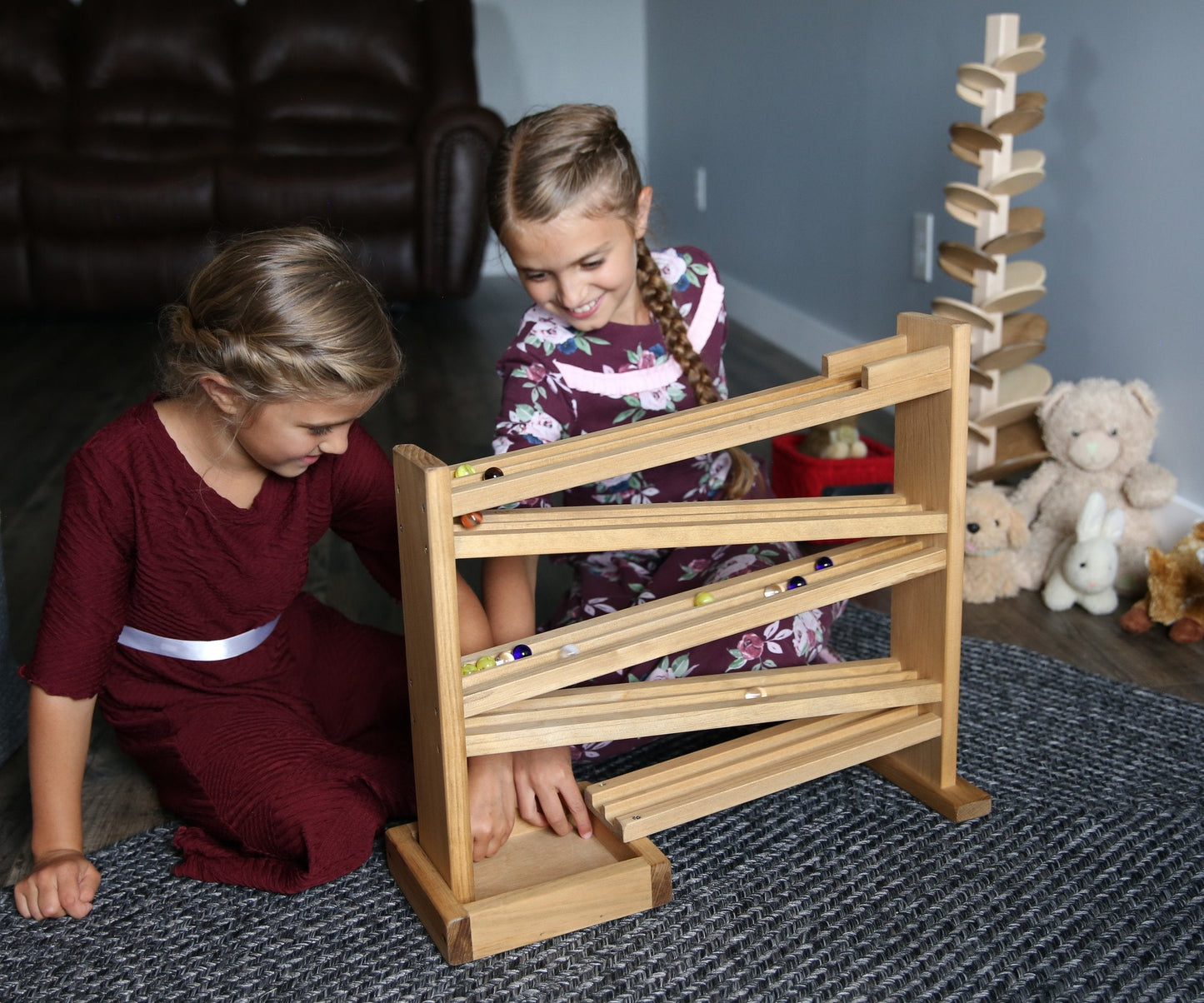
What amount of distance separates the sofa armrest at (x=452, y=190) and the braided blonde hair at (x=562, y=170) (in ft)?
5.81

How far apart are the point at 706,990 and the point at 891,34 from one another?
1678mm

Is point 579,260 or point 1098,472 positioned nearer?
point 579,260

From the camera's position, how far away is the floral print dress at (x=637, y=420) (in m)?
1.10

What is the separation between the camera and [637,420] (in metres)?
1.16

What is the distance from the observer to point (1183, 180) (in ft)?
4.61

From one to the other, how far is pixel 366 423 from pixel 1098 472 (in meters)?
1.28

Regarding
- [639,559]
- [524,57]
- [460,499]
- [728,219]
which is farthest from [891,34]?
[524,57]

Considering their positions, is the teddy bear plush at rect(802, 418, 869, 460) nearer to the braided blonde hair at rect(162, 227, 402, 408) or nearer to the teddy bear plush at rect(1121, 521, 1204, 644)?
the teddy bear plush at rect(1121, 521, 1204, 644)

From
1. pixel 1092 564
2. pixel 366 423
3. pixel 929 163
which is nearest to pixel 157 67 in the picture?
pixel 366 423

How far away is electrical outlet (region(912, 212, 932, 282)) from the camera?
196 cm

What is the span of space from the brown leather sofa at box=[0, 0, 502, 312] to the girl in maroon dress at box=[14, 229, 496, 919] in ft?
6.52

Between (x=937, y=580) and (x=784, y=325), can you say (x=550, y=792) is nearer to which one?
(x=937, y=580)

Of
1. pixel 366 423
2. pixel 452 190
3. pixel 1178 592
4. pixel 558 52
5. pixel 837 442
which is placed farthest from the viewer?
pixel 558 52

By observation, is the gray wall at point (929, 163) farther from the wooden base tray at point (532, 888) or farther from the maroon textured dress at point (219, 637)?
the wooden base tray at point (532, 888)
